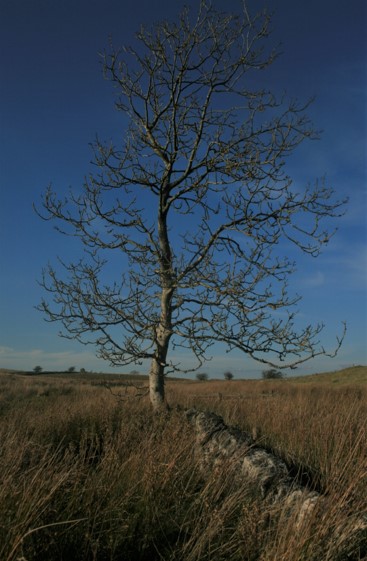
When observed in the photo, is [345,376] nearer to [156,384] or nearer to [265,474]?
[156,384]

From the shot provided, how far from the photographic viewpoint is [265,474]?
550cm

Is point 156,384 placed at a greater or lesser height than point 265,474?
greater

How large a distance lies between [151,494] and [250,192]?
20.8 feet

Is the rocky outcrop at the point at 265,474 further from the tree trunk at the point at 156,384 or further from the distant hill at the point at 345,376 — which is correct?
the distant hill at the point at 345,376

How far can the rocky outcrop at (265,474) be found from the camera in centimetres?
398

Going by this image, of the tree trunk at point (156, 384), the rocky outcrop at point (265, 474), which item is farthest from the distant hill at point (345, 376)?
the rocky outcrop at point (265, 474)

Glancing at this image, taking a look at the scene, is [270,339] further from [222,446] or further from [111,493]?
[111,493]

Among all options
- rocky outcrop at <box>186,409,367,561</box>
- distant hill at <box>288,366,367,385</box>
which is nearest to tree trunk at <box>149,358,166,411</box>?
rocky outcrop at <box>186,409,367,561</box>

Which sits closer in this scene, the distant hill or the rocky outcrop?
the rocky outcrop

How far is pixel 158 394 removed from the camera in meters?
9.71

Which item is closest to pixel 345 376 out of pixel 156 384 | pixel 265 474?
pixel 156 384

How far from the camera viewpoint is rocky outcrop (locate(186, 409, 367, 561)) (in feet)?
13.1

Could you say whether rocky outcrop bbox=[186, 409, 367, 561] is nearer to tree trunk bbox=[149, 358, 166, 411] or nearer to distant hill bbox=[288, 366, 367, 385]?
tree trunk bbox=[149, 358, 166, 411]

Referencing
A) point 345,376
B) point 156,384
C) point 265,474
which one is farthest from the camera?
point 345,376
